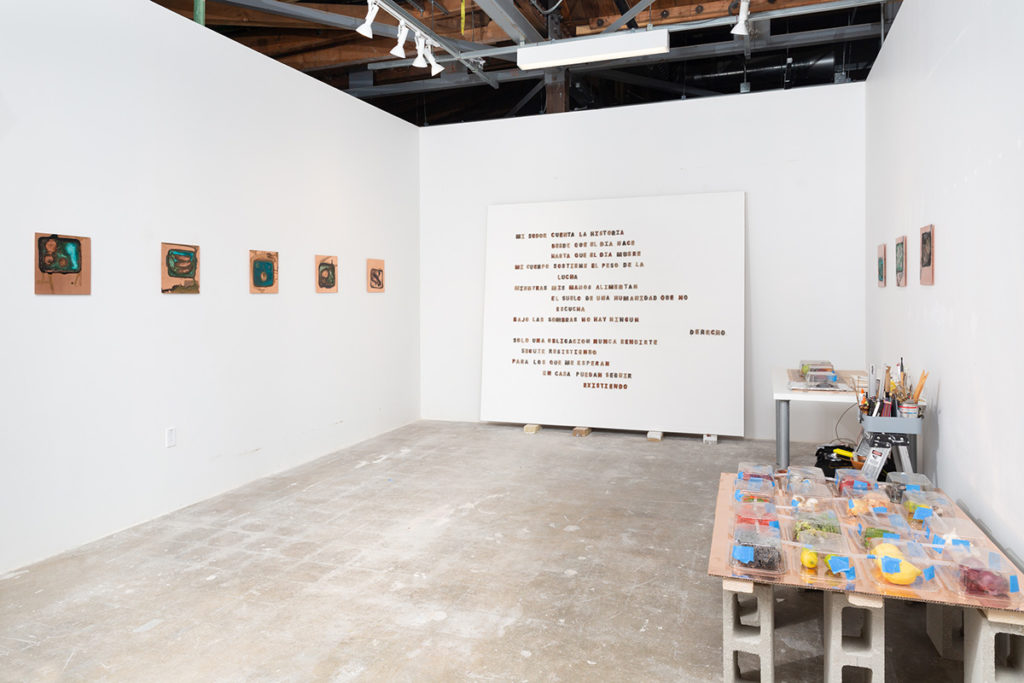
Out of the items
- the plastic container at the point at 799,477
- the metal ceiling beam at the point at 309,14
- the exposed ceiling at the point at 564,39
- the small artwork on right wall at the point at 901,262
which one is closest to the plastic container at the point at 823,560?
the plastic container at the point at 799,477

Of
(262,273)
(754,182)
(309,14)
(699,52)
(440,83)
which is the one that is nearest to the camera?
(262,273)

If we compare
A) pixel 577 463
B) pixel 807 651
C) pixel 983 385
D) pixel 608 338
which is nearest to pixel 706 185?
pixel 608 338

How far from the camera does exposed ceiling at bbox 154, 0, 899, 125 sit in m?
5.50

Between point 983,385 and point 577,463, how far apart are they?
306 centimetres

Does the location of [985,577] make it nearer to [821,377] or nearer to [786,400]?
[786,400]

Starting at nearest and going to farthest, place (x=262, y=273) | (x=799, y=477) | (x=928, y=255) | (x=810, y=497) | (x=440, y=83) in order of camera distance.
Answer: (x=810, y=497), (x=799, y=477), (x=928, y=255), (x=262, y=273), (x=440, y=83)

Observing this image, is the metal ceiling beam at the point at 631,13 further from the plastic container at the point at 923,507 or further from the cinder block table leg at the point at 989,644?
the cinder block table leg at the point at 989,644

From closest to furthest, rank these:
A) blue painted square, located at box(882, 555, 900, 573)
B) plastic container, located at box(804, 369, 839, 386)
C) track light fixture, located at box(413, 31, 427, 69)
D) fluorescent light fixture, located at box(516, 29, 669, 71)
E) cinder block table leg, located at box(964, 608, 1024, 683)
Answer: cinder block table leg, located at box(964, 608, 1024, 683), blue painted square, located at box(882, 555, 900, 573), plastic container, located at box(804, 369, 839, 386), fluorescent light fixture, located at box(516, 29, 669, 71), track light fixture, located at box(413, 31, 427, 69)

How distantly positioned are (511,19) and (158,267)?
325 cm

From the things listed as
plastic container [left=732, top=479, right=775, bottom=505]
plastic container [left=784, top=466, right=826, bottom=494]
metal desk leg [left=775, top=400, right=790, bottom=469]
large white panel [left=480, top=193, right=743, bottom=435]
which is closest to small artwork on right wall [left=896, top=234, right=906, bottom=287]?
metal desk leg [left=775, top=400, right=790, bottom=469]

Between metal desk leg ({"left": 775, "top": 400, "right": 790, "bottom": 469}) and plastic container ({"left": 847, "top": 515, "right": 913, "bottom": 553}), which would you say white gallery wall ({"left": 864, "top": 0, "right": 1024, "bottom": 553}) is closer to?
plastic container ({"left": 847, "top": 515, "right": 913, "bottom": 553})

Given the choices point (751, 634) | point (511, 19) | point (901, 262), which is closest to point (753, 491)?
point (751, 634)

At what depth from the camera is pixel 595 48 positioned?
4961 mm

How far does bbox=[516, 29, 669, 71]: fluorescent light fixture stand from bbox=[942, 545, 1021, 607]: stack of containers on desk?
12.9 feet
